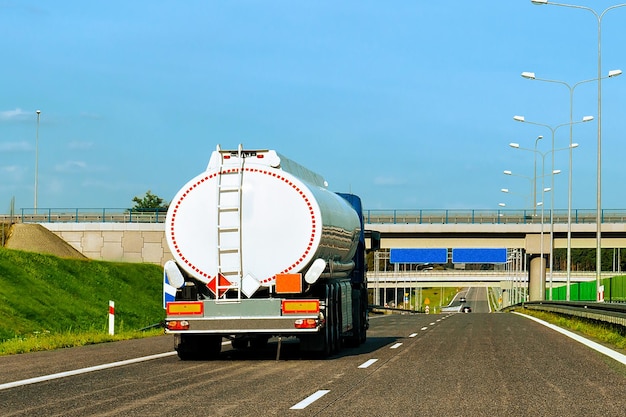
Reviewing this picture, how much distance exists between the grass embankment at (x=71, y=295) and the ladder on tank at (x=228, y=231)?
6909mm

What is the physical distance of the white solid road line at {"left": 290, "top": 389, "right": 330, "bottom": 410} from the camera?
998cm

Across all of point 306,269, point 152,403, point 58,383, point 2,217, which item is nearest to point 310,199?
point 306,269

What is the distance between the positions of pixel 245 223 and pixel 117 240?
44.7m

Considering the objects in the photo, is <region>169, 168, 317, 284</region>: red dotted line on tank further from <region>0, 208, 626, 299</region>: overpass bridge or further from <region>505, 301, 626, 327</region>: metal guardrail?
<region>0, 208, 626, 299</region>: overpass bridge

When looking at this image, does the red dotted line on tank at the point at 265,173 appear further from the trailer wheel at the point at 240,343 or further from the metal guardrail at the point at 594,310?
the metal guardrail at the point at 594,310

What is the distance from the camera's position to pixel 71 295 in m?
41.2

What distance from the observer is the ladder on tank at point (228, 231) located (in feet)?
54.2

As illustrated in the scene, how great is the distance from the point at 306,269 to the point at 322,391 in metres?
5.29

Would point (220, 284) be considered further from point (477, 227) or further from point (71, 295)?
point (477, 227)

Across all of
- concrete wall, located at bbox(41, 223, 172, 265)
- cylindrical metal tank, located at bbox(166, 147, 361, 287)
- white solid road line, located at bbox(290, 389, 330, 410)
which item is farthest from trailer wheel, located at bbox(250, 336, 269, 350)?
concrete wall, located at bbox(41, 223, 172, 265)

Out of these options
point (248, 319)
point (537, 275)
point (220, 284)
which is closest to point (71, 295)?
point (220, 284)

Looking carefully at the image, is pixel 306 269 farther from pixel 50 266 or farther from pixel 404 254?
pixel 404 254

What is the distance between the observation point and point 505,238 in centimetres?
6969

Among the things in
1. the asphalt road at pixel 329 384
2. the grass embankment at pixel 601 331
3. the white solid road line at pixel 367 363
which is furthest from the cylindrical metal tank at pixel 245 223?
the grass embankment at pixel 601 331
